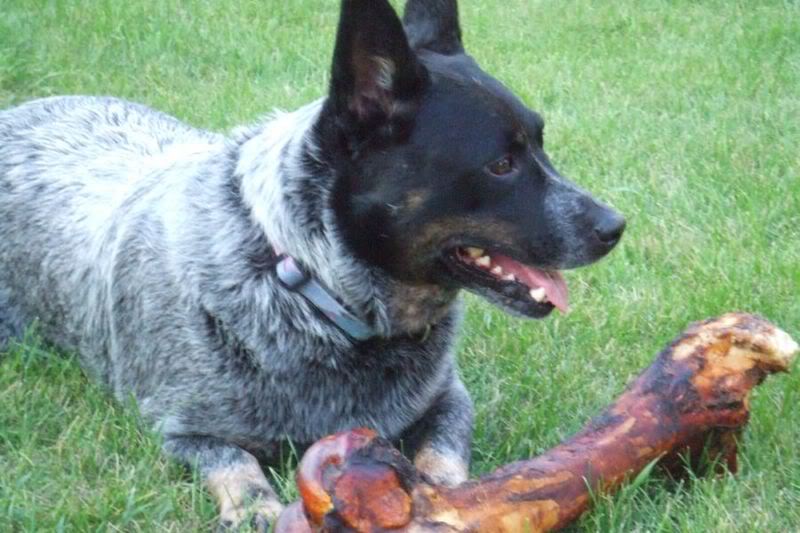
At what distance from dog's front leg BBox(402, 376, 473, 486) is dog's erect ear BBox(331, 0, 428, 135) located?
2.98ft

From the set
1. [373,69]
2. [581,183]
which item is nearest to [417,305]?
[373,69]

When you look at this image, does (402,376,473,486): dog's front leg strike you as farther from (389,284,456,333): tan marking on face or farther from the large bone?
the large bone

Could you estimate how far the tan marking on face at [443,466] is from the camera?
3.03 meters

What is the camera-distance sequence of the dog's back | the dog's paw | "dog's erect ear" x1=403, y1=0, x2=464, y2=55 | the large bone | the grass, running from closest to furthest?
the large bone → the dog's paw → the grass → "dog's erect ear" x1=403, y1=0, x2=464, y2=55 → the dog's back

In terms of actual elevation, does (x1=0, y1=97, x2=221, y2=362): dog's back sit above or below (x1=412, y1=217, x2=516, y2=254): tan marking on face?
below

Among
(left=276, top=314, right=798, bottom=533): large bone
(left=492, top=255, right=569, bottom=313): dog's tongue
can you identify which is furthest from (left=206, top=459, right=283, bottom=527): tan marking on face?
(left=492, top=255, right=569, bottom=313): dog's tongue

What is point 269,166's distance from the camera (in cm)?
317

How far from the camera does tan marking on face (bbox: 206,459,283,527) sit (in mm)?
2801

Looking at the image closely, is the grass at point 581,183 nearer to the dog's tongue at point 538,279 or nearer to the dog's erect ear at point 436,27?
the dog's tongue at point 538,279

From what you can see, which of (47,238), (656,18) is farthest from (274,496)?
(656,18)

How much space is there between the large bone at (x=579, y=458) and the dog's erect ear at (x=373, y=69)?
0.98m

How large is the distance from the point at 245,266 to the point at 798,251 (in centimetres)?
259

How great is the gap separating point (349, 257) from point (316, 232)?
11 cm

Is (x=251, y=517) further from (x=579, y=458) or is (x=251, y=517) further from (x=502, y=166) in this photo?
(x=502, y=166)
